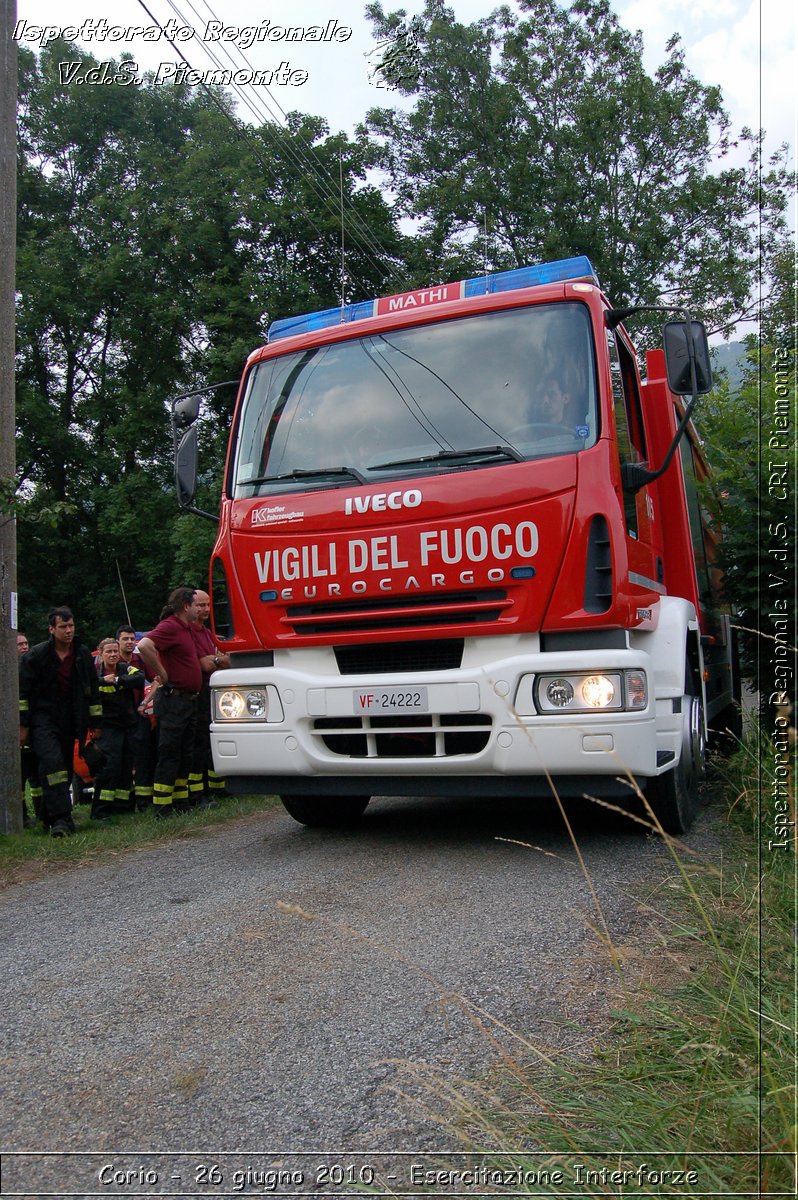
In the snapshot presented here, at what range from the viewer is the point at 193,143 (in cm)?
2217

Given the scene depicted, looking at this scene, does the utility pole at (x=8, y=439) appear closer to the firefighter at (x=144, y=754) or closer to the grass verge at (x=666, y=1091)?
the firefighter at (x=144, y=754)

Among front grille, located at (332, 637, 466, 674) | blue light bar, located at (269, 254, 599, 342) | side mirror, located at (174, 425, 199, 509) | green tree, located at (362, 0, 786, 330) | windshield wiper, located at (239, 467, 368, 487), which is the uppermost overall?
green tree, located at (362, 0, 786, 330)

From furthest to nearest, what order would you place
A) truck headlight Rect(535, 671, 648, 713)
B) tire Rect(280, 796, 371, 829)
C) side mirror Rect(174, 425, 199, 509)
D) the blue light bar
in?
tire Rect(280, 796, 371, 829), side mirror Rect(174, 425, 199, 509), the blue light bar, truck headlight Rect(535, 671, 648, 713)

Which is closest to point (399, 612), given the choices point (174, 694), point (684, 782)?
point (684, 782)

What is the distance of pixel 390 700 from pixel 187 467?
211 cm

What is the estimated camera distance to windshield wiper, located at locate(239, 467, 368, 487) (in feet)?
18.2

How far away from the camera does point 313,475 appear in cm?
570

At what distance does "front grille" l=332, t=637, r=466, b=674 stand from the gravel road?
3.27 ft

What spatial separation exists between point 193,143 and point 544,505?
20086 millimetres

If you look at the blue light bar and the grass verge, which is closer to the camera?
the grass verge

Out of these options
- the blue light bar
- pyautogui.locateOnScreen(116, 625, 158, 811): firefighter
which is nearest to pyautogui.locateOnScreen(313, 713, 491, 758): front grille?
the blue light bar

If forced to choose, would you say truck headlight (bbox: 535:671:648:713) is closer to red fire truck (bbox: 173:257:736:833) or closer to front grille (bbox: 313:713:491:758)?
red fire truck (bbox: 173:257:736:833)

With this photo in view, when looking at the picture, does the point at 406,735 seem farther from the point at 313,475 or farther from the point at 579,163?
the point at 579,163

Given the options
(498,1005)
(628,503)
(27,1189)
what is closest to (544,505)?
(628,503)
